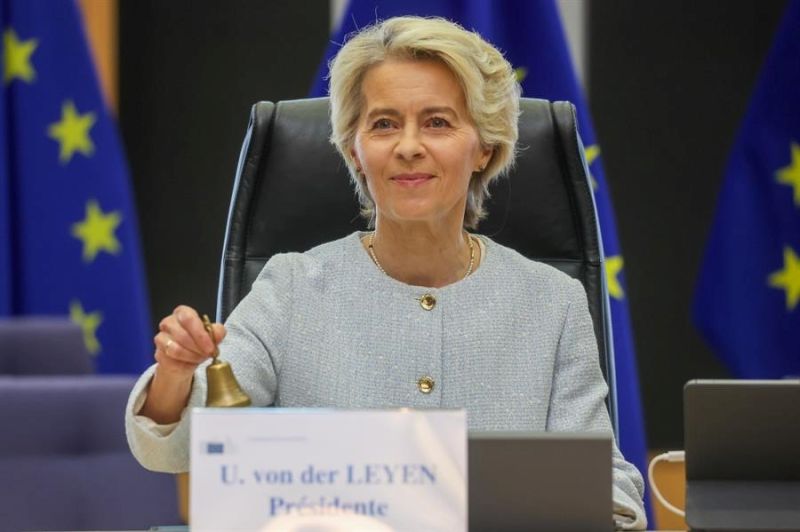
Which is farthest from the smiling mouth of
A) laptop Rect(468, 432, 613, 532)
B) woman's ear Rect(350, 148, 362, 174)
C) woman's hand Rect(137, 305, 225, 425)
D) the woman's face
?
laptop Rect(468, 432, 613, 532)

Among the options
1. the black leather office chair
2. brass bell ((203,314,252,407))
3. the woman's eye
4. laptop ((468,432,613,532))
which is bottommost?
laptop ((468,432,613,532))

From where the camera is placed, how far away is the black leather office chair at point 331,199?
1.91 meters

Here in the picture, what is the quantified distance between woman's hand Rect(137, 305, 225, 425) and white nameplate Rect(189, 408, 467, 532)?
0.81ft

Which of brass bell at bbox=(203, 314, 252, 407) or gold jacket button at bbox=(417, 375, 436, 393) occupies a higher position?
brass bell at bbox=(203, 314, 252, 407)

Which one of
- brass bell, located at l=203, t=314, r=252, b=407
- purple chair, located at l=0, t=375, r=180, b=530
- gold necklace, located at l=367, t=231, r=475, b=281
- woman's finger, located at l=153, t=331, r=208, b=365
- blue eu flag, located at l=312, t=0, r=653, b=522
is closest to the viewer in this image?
brass bell, located at l=203, t=314, r=252, b=407

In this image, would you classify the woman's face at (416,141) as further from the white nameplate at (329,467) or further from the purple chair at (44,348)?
the purple chair at (44,348)

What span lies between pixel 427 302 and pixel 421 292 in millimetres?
23

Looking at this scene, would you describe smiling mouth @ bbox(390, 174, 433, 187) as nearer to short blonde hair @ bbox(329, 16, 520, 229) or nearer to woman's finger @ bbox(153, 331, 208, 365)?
short blonde hair @ bbox(329, 16, 520, 229)

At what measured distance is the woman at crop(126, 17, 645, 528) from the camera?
169cm

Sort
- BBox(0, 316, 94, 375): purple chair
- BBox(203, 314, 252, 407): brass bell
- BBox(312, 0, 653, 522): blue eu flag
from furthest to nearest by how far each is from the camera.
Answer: BBox(0, 316, 94, 375): purple chair → BBox(312, 0, 653, 522): blue eu flag → BBox(203, 314, 252, 407): brass bell

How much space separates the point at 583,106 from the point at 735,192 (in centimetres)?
72

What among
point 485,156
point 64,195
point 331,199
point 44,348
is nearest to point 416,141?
point 485,156

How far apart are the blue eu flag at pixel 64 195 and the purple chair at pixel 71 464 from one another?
3.69 feet

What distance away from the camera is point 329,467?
3.44ft
